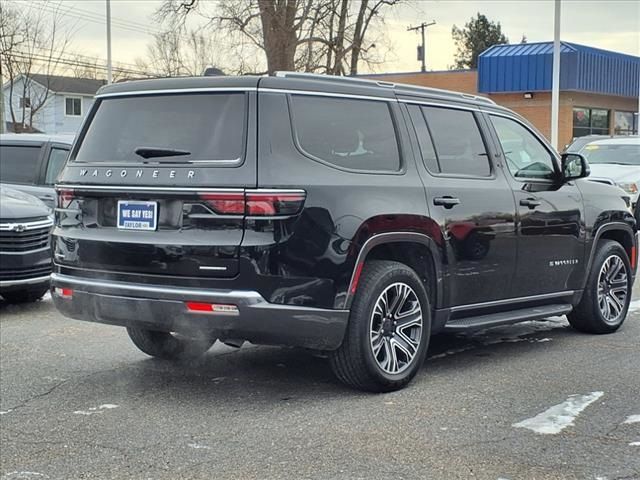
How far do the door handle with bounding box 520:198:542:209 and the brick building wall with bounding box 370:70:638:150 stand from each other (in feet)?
86.8

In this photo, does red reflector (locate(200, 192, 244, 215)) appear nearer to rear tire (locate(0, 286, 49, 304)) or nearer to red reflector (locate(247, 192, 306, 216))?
red reflector (locate(247, 192, 306, 216))

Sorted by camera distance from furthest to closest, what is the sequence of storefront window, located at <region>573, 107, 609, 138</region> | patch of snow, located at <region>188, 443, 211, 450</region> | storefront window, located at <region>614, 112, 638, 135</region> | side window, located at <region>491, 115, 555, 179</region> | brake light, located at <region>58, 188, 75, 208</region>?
storefront window, located at <region>614, 112, 638, 135</region> < storefront window, located at <region>573, 107, 609, 138</region> < side window, located at <region>491, 115, 555, 179</region> < brake light, located at <region>58, 188, 75, 208</region> < patch of snow, located at <region>188, 443, 211, 450</region>

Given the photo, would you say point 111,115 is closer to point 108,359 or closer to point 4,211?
point 108,359

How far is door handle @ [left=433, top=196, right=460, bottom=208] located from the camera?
18.6ft

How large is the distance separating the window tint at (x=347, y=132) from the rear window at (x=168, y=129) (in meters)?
0.40

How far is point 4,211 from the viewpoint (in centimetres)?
851

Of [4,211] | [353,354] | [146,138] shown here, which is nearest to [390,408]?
[353,354]

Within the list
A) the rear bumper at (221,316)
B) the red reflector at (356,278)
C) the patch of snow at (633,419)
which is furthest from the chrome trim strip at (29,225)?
the patch of snow at (633,419)

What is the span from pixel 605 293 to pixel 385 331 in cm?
286

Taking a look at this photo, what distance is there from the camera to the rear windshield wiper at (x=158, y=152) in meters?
5.07

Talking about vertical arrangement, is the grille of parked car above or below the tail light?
below

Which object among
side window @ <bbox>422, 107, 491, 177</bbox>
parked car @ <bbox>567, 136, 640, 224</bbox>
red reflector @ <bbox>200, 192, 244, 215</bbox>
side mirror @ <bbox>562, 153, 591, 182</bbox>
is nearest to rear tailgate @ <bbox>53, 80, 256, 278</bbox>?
red reflector @ <bbox>200, 192, 244, 215</bbox>

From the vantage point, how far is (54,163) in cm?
1085

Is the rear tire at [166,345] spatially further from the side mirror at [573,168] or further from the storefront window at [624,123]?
the storefront window at [624,123]
